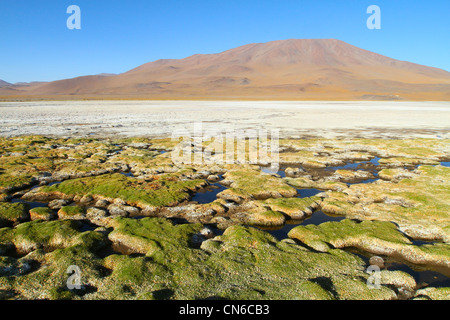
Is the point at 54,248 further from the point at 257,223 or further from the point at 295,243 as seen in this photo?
the point at 295,243

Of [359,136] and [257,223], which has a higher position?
[359,136]

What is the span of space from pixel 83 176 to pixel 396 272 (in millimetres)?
15273

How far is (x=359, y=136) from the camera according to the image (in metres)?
29.5

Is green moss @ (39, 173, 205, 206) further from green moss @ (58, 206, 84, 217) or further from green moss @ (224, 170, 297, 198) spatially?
green moss @ (224, 170, 297, 198)

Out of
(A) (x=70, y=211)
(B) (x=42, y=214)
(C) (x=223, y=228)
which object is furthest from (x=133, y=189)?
(C) (x=223, y=228)

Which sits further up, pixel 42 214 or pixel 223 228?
pixel 42 214

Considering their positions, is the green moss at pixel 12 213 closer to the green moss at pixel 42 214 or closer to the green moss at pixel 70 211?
the green moss at pixel 42 214

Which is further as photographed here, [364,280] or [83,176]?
[83,176]

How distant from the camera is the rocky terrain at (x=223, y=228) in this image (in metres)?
6.84

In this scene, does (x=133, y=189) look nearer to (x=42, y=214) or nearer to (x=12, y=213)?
(x=42, y=214)

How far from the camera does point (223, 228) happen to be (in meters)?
10.2

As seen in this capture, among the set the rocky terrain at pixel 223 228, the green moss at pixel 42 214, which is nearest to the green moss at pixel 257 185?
the rocky terrain at pixel 223 228

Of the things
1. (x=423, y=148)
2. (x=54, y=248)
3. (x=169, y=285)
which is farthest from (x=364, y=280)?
(x=423, y=148)
